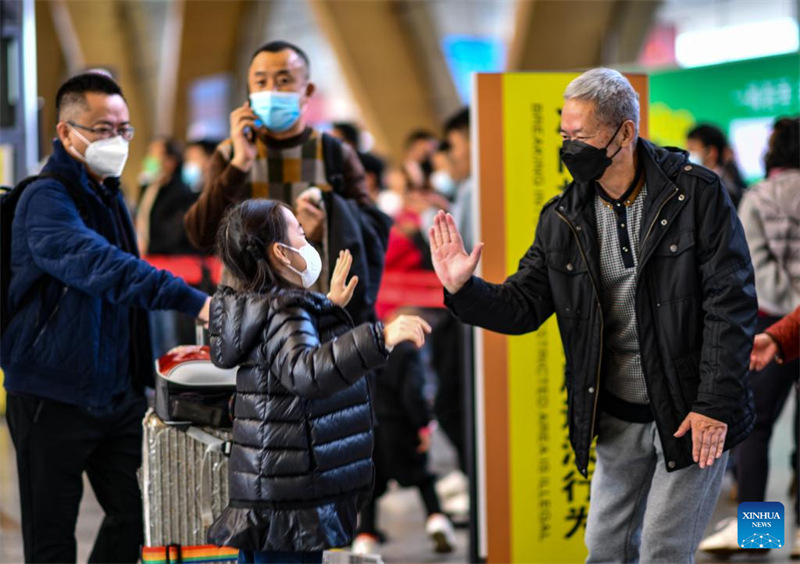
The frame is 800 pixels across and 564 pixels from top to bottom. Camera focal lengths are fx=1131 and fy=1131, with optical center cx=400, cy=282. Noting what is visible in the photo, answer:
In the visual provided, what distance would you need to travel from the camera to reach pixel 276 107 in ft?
13.6

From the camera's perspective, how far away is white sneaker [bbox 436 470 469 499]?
659 centimetres

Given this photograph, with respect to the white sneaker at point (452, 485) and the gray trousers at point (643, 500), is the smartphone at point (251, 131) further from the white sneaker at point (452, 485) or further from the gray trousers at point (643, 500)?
the white sneaker at point (452, 485)

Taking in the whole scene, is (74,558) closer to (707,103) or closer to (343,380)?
(343,380)

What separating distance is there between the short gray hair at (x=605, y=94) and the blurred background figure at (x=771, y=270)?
1.91 metres

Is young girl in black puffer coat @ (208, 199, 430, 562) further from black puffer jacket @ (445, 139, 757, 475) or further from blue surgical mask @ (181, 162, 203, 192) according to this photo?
blue surgical mask @ (181, 162, 203, 192)

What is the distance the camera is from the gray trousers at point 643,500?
3115mm

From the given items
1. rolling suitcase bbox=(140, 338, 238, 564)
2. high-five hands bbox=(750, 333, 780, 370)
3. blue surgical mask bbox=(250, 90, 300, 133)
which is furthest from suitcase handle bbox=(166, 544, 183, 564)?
high-five hands bbox=(750, 333, 780, 370)

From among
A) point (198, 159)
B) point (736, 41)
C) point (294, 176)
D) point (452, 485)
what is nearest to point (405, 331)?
point (294, 176)

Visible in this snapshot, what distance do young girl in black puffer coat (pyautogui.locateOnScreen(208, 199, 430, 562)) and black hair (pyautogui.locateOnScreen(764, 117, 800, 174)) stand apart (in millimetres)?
2589

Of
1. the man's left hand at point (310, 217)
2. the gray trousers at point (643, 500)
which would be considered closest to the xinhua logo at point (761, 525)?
the gray trousers at point (643, 500)

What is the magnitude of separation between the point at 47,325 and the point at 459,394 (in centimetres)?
315

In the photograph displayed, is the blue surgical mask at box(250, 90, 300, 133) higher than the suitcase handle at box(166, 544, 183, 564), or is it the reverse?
the blue surgical mask at box(250, 90, 300, 133)

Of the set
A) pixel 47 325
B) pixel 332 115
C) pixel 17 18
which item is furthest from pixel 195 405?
pixel 332 115

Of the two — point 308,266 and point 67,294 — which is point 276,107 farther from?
point 308,266
